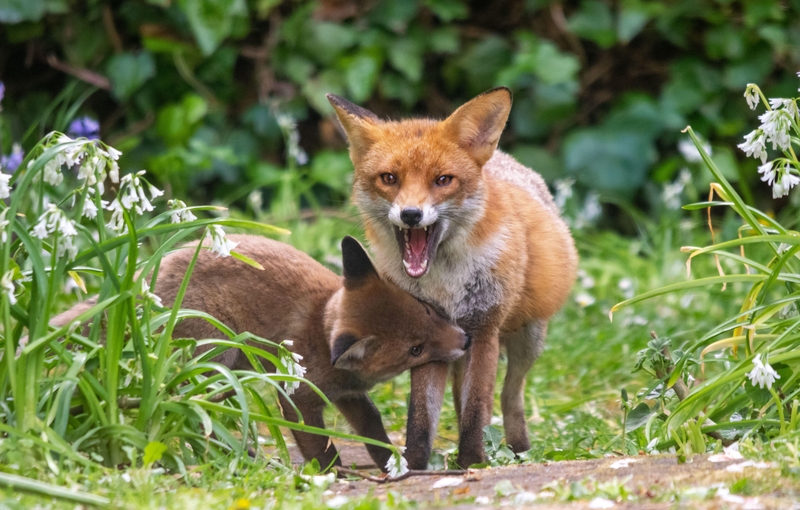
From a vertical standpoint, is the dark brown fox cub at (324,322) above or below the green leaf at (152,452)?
above

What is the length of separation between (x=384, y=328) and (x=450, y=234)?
21.5 inches

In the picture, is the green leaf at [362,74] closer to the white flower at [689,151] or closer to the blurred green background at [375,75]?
the blurred green background at [375,75]

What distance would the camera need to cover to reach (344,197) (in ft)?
30.2

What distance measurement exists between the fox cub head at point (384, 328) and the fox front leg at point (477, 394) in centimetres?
12

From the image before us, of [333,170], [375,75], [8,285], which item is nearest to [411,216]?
[8,285]

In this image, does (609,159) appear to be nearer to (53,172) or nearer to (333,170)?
(333,170)

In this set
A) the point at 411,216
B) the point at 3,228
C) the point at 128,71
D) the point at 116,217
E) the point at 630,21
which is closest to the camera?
the point at 3,228

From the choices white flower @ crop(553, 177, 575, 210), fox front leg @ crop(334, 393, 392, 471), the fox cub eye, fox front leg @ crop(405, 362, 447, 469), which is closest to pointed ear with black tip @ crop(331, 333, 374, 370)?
fox front leg @ crop(405, 362, 447, 469)

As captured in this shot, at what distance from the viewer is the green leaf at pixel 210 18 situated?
8422 millimetres

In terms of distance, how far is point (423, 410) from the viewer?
4.32m

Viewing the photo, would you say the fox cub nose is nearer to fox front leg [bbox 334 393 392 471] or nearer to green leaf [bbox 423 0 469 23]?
fox front leg [bbox 334 393 392 471]

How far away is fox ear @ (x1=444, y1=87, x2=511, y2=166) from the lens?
4.46 m

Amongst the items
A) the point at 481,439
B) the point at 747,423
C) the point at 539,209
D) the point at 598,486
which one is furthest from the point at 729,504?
the point at 539,209

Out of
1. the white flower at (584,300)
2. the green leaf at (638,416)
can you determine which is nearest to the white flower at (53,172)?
the green leaf at (638,416)
